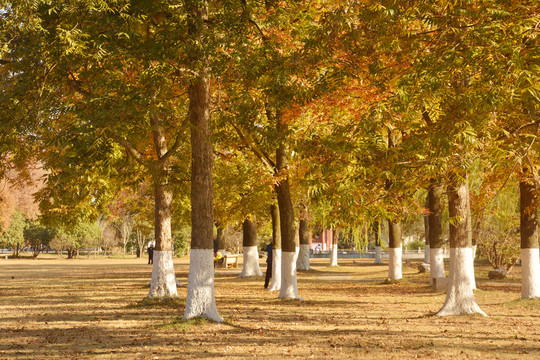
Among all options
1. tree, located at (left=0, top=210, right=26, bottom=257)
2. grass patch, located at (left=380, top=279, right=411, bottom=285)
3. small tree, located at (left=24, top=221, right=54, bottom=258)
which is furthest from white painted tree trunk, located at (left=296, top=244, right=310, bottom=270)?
small tree, located at (left=24, top=221, right=54, bottom=258)

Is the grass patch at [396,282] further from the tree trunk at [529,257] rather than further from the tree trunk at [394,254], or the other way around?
the tree trunk at [529,257]

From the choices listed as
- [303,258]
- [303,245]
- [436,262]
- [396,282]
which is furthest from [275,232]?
[303,258]

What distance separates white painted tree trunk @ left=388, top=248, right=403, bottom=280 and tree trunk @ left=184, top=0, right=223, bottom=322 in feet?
49.6

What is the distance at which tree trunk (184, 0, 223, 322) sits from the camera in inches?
505

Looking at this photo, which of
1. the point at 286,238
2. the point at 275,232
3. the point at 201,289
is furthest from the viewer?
the point at 275,232

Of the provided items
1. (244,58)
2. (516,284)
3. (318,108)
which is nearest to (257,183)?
(318,108)

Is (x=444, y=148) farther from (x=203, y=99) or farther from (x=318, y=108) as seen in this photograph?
(x=318, y=108)

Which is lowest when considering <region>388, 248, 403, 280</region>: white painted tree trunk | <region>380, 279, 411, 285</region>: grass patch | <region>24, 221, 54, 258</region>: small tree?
<region>380, 279, 411, 285</region>: grass patch

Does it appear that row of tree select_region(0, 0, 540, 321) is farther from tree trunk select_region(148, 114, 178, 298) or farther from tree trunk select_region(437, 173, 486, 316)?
tree trunk select_region(148, 114, 178, 298)

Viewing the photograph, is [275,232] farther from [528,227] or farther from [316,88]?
[316,88]

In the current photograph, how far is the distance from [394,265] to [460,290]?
13.1 meters

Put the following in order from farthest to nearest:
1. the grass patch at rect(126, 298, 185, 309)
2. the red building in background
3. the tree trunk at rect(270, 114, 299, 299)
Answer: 1. the red building in background
2. the tree trunk at rect(270, 114, 299, 299)
3. the grass patch at rect(126, 298, 185, 309)

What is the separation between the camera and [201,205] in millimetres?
13180

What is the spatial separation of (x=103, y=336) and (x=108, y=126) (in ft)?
14.5
